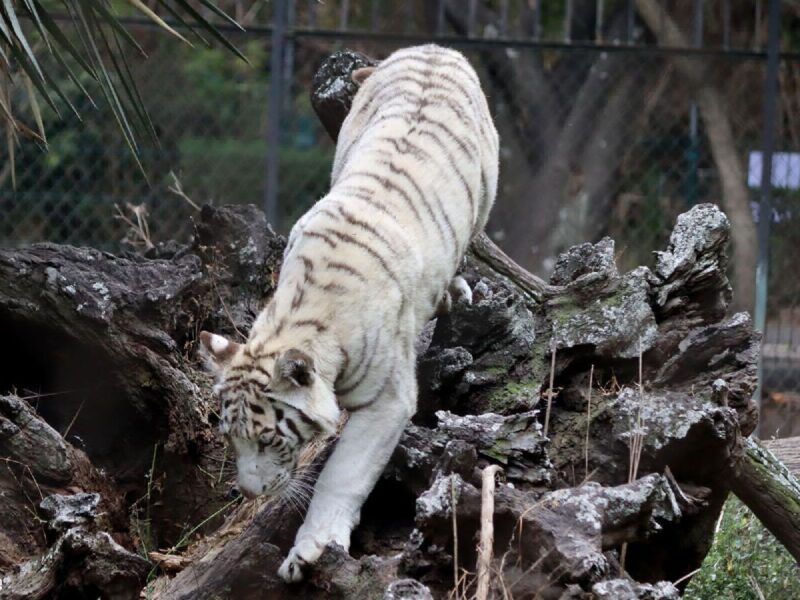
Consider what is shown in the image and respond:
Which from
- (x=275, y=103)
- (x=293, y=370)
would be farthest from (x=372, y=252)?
(x=275, y=103)

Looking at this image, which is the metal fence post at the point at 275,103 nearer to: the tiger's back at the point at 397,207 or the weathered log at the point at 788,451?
the tiger's back at the point at 397,207

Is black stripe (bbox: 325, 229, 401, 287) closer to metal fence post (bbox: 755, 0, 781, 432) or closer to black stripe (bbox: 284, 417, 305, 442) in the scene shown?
→ black stripe (bbox: 284, 417, 305, 442)

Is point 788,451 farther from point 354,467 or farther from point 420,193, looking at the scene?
point 354,467

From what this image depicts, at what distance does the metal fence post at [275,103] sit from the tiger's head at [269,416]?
4.06 meters

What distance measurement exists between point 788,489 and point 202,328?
2.15m

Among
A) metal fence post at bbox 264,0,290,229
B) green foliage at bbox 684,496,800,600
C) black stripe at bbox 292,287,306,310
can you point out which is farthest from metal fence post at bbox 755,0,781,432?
black stripe at bbox 292,287,306,310

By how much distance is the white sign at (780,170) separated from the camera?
7.66 metres

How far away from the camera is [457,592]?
114 inches

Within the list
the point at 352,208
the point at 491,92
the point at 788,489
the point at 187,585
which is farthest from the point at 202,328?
the point at 491,92

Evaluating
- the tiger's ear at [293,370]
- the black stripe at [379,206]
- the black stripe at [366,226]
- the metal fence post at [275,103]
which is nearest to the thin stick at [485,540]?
the tiger's ear at [293,370]

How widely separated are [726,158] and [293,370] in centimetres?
518

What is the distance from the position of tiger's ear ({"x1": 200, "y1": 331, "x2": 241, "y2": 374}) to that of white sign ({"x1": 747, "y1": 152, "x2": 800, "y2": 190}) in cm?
498

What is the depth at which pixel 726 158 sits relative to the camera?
782 cm

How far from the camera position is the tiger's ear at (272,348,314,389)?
10.9 ft
